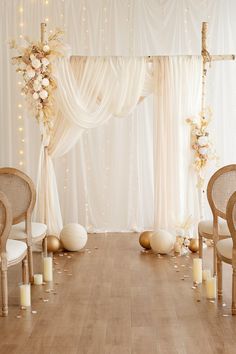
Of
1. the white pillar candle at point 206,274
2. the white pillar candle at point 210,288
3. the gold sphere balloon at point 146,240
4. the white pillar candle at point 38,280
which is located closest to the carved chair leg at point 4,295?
the white pillar candle at point 38,280

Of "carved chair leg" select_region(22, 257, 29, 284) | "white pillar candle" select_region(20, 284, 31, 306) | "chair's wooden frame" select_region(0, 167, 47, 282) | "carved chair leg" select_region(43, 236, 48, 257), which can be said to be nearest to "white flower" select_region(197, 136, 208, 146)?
"carved chair leg" select_region(43, 236, 48, 257)

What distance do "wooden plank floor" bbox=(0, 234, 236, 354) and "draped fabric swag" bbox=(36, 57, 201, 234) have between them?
791 millimetres

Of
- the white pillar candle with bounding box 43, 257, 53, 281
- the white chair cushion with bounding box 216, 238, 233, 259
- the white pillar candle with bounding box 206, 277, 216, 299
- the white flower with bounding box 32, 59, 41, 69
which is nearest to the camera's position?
the white chair cushion with bounding box 216, 238, 233, 259

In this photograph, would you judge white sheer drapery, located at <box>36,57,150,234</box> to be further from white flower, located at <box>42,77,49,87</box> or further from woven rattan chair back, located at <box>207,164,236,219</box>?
woven rattan chair back, located at <box>207,164,236,219</box>

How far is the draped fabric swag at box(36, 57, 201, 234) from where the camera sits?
6660 millimetres

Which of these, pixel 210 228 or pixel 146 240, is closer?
pixel 210 228

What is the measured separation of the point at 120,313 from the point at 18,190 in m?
1.44

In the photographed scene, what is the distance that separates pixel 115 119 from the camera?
8.10m

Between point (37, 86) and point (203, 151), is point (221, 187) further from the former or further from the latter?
point (37, 86)

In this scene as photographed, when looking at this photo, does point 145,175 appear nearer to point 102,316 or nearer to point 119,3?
point 119,3

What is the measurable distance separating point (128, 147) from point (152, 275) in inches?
109

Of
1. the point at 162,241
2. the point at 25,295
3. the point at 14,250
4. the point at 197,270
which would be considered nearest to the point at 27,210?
the point at 14,250

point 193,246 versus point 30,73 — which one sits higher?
point 30,73

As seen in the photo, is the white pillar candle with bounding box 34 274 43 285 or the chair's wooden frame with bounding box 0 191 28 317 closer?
the chair's wooden frame with bounding box 0 191 28 317
